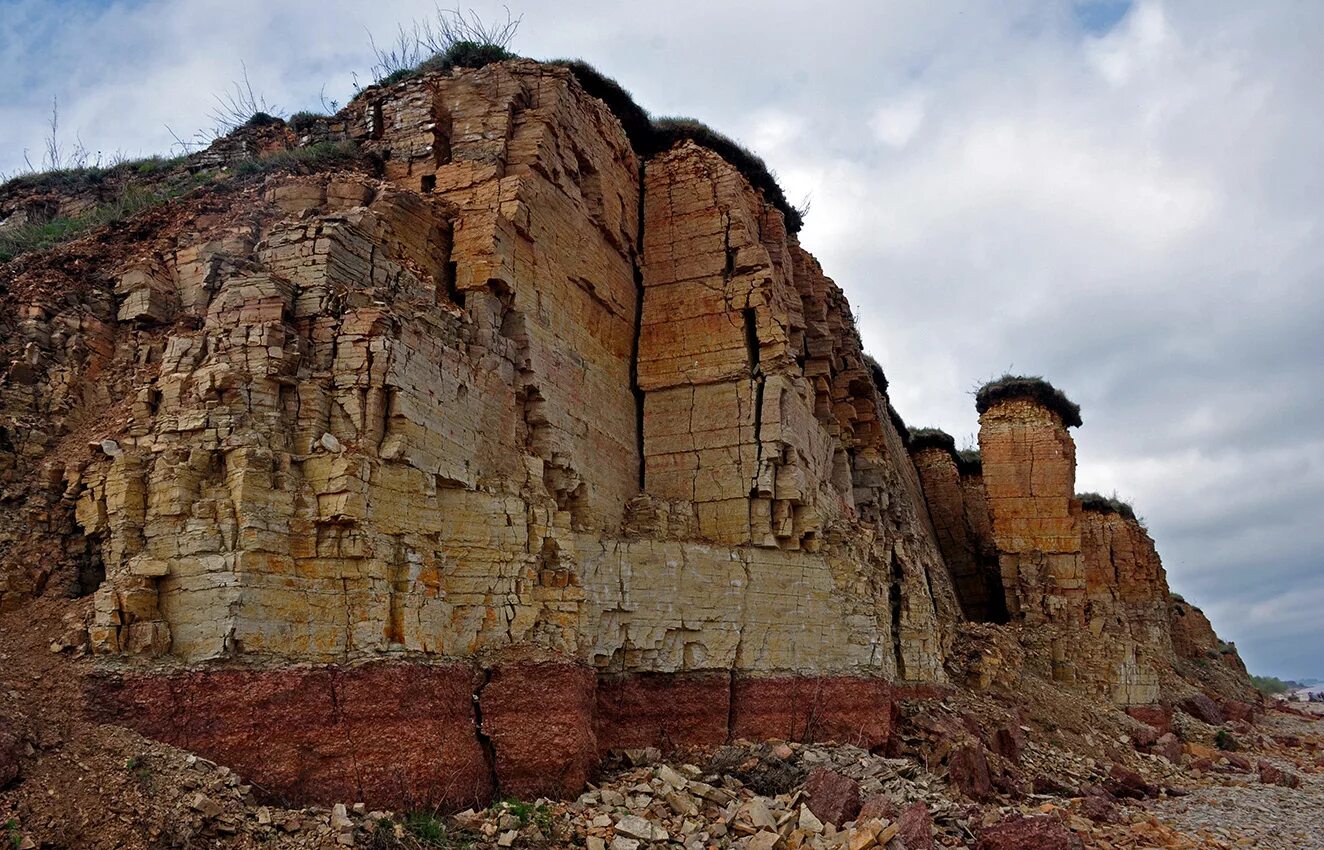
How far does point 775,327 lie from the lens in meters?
18.5

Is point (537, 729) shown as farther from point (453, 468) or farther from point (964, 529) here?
point (964, 529)

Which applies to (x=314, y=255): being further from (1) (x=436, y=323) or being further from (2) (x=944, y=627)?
(2) (x=944, y=627)

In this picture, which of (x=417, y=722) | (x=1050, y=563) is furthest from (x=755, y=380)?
(x=1050, y=563)

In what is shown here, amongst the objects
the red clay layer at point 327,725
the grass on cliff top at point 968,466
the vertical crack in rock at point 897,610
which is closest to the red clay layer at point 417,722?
the red clay layer at point 327,725

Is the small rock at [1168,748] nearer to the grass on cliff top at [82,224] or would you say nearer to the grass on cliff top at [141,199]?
the grass on cliff top at [141,199]

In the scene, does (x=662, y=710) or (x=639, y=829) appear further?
(x=662, y=710)

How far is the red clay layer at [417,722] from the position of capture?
30.7ft

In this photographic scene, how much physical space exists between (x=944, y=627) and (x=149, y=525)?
784 inches

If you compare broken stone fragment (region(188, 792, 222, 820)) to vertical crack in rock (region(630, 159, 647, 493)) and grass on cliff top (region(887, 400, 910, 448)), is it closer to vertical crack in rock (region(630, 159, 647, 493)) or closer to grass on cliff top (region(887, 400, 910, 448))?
vertical crack in rock (region(630, 159, 647, 493))

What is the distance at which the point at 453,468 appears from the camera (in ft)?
40.4

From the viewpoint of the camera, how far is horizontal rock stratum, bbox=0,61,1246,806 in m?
10.1

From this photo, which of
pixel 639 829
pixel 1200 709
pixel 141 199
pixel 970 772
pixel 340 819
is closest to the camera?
pixel 340 819

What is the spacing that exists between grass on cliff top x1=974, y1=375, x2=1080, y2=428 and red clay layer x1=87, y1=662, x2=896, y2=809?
20508 millimetres

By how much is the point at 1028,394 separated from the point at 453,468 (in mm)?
24853
